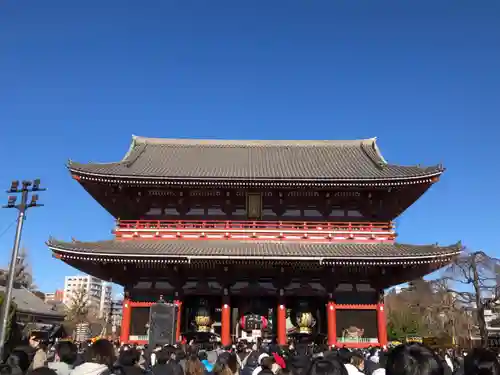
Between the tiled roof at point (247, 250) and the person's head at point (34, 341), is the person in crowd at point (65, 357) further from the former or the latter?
the tiled roof at point (247, 250)

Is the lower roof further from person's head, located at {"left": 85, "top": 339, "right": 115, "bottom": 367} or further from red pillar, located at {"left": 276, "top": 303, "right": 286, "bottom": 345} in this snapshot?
person's head, located at {"left": 85, "top": 339, "right": 115, "bottom": 367}

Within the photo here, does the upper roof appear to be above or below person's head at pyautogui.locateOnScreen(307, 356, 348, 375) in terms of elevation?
above

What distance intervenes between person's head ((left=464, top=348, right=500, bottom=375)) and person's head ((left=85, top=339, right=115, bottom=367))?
3998 millimetres

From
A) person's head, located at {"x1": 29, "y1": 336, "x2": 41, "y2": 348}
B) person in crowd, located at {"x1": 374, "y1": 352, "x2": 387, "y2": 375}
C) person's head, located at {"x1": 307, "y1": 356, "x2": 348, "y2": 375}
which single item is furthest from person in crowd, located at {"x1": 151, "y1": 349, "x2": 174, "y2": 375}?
person's head, located at {"x1": 307, "y1": 356, "x2": 348, "y2": 375}

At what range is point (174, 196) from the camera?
25031 mm

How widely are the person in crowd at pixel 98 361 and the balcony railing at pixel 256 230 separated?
733 inches

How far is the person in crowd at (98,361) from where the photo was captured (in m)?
5.18

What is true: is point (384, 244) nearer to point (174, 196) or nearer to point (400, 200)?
point (400, 200)

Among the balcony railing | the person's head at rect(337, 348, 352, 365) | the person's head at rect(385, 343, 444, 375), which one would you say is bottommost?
the person's head at rect(337, 348, 352, 365)

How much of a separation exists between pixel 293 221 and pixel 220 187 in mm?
4557

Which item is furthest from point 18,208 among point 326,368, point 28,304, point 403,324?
point 403,324

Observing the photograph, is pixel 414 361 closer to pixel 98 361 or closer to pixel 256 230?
pixel 98 361

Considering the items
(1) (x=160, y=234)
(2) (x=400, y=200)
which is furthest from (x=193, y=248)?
(2) (x=400, y=200)

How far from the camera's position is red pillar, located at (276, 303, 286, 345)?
2234 centimetres
